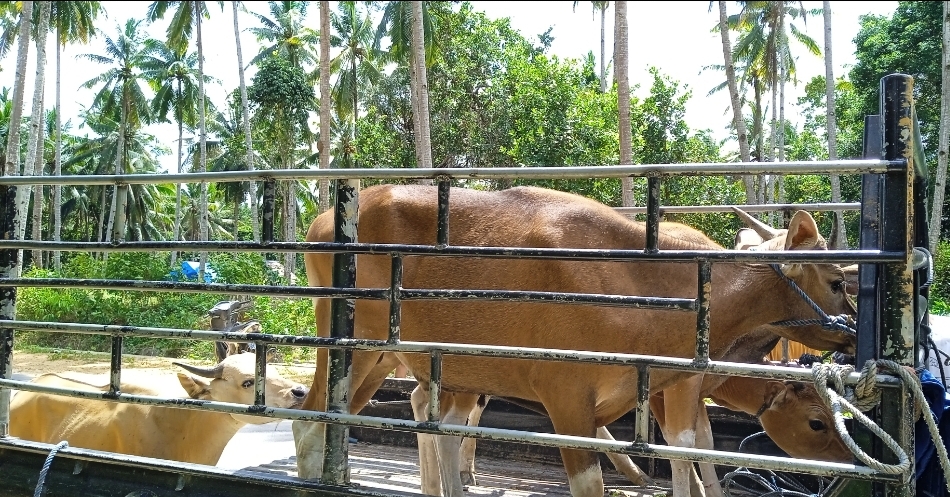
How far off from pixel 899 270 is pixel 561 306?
1.88 metres

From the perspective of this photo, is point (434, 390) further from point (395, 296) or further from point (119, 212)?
point (119, 212)

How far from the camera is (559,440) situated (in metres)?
2.40

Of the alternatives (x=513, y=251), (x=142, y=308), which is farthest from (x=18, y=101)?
(x=513, y=251)

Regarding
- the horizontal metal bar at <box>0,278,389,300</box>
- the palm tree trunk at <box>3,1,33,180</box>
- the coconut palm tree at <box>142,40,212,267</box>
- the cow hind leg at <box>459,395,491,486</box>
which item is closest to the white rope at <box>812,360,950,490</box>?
the horizontal metal bar at <box>0,278,389,300</box>

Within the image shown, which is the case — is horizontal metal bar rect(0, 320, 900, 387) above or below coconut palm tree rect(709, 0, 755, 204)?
below

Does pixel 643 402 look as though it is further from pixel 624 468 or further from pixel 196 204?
pixel 196 204

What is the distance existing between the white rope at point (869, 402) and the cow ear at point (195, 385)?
4.33 m

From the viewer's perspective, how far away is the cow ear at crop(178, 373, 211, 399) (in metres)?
5.16

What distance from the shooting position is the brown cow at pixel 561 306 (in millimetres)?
3686

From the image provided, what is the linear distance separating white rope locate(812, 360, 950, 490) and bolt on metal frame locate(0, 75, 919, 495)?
3 centimetres

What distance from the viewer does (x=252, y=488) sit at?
2785 millimetres

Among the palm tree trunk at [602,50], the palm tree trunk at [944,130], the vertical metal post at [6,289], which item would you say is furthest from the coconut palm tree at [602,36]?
the vertical metal post at [6,289]

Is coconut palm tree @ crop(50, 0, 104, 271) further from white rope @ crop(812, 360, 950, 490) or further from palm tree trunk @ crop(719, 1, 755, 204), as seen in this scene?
white rope @ crop(812, 360, 950, 490)

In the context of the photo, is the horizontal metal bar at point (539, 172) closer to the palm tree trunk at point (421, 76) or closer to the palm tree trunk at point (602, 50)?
the palm tree trunk at point (421, 76)
